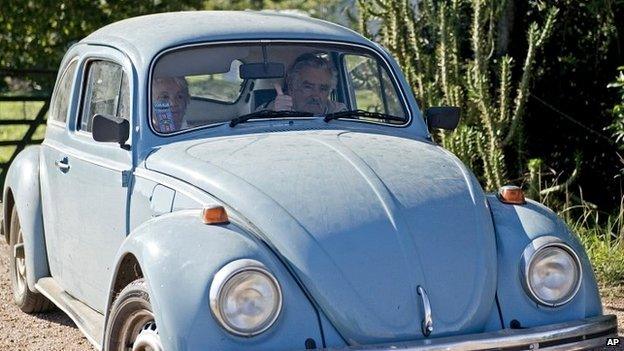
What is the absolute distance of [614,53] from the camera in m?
9.56

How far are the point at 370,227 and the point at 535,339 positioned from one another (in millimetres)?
785

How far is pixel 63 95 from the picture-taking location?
22.8 ft

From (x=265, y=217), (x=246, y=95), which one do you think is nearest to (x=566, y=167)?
(x=246, y=95)

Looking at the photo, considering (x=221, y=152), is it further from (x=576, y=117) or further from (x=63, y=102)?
(x=576, y=117)

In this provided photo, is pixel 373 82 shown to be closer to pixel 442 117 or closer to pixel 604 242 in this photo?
pixel 442 117

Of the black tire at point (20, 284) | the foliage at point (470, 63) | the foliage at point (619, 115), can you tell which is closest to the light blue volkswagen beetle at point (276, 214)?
the black tire at point (20, 284)

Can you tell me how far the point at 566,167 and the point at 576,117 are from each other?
420mm

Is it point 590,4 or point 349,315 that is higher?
point 590,4

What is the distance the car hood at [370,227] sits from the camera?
15.3 ft

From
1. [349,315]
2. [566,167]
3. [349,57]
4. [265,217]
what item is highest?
[349,57]

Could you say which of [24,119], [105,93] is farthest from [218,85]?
[24,119]

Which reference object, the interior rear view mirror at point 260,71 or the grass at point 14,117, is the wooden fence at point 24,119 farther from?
the interior rear view mirror at point 260,71

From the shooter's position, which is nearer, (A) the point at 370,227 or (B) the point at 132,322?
(A) the point at 370,227

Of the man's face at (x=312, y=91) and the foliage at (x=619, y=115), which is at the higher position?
the man's face at (x=312, y=91)
